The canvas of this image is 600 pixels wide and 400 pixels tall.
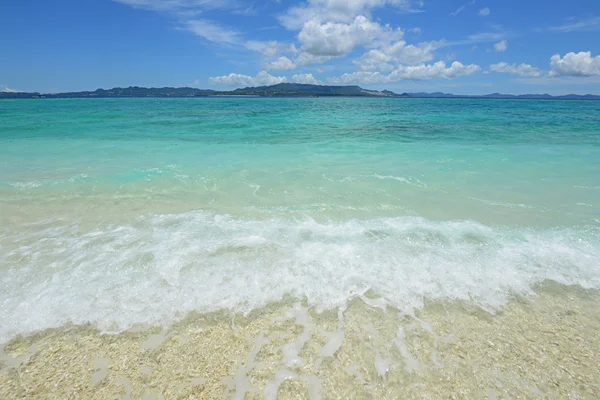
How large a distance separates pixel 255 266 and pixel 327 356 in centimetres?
224

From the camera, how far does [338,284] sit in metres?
5.05

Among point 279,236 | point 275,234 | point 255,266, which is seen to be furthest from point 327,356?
point 275,234

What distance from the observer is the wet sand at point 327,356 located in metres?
3.33

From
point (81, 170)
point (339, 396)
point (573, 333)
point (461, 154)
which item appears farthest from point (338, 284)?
point (461, 154)

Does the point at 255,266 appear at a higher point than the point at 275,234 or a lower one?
lower

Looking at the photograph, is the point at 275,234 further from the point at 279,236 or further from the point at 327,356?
the point at 327,356

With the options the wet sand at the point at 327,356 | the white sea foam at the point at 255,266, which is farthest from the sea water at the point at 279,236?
the wet sand at the point at 327,356

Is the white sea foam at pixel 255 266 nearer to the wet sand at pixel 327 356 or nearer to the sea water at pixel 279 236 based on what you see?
the sea water at pixel 279 236

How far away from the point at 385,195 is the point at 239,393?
734 centimetres

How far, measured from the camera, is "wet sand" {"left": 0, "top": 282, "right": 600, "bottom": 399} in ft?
10.9

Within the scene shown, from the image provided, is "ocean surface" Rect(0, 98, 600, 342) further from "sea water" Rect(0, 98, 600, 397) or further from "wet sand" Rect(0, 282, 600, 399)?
"wet sand" Rect(0, 282, 600, 399)

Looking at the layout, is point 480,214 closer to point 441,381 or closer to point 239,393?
point 441,381

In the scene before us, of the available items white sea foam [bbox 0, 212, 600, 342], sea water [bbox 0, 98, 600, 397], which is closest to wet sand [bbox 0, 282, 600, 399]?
sea water [bbox 0, 98, 600, 397]

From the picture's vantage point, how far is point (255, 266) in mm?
5504
